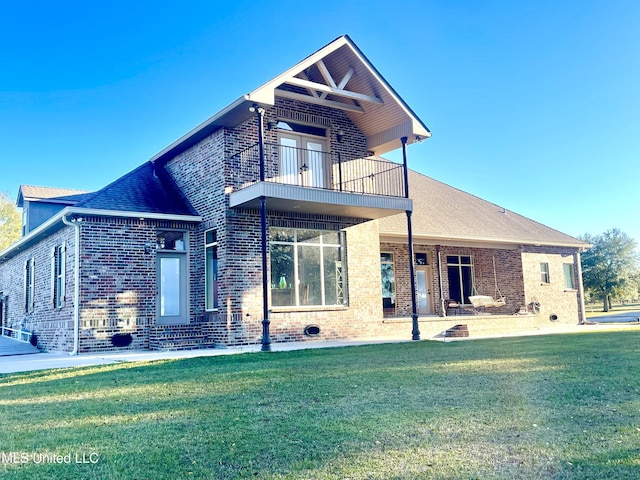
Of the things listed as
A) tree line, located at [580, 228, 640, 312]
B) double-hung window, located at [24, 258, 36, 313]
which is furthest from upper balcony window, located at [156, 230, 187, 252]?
tree line, located at [580, 228, 640, 312]

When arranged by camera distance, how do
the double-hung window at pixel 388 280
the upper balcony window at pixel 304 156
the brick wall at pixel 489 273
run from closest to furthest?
1. the upper balcony window at pixel 304 156
2. the double-hung window at pixel 388 280
3. the brick wall at pixel 489 273

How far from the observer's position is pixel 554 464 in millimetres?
3326

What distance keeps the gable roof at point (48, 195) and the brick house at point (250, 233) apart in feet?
0.32

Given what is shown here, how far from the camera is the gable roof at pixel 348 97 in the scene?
13312 millimetres

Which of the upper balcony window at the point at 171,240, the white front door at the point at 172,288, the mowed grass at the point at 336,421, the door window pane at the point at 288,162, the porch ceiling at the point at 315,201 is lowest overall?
the mowed grass at the point at 336,421

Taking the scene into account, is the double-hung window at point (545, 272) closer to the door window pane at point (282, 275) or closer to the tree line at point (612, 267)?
the door window pane at point (282, 275)

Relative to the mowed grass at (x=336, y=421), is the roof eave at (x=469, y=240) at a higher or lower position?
higher

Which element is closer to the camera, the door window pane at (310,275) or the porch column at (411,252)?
the porch column at (411,252)

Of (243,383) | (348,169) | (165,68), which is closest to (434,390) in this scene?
(243,383)

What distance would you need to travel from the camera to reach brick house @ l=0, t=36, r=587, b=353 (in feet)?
41.1

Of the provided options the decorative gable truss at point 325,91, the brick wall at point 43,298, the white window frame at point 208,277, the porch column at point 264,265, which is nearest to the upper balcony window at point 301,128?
the decorative gable truss at point 325,91

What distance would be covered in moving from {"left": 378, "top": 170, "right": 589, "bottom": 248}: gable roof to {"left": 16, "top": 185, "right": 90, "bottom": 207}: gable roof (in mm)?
10128

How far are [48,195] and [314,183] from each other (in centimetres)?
953

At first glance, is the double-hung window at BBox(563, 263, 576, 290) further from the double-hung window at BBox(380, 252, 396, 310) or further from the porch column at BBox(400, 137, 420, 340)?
the porch column at BBox(400, 137, 420, 340)
